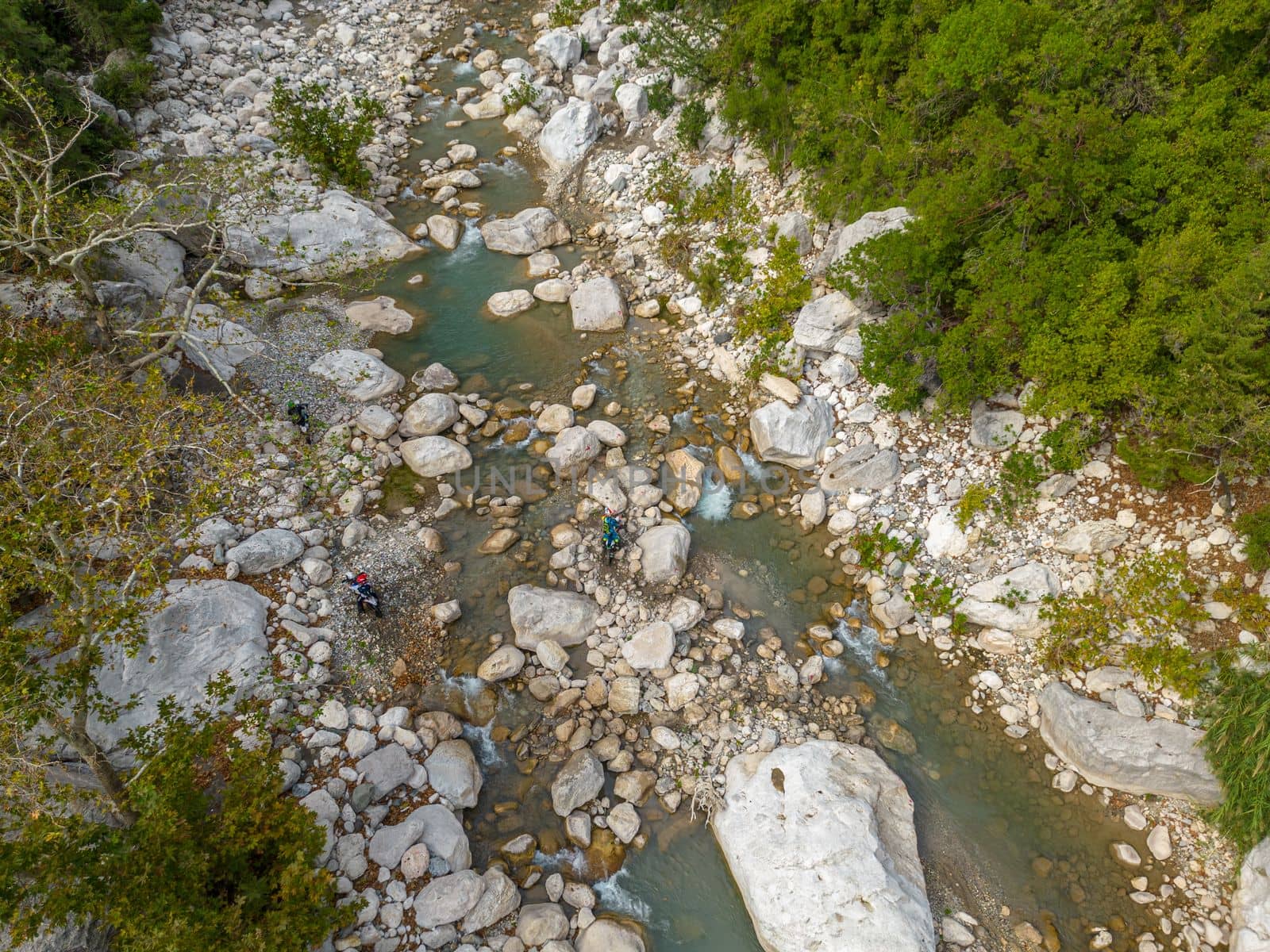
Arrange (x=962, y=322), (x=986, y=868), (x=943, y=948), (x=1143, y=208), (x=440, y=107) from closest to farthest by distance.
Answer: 1. (x=943, y=948)
2. (x=986, y=868)
3. (x=1143, y=208)
4. (x=962, y=322)
5. (x=440, y=107)

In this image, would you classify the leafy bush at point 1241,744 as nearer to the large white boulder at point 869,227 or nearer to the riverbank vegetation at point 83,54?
the large white boulder at point 869,227

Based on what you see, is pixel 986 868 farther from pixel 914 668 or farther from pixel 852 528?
pixel 852 528

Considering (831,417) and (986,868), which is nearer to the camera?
(986,868)

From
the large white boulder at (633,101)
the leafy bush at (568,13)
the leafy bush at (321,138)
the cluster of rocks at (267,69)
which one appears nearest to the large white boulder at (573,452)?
the leafy bush at (321,138)

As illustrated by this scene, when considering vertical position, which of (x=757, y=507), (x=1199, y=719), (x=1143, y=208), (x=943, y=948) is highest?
(x=1143, y=208)

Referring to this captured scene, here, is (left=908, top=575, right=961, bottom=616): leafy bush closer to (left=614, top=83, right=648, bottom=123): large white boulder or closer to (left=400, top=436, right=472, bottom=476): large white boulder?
(left=400, top=436, right=472, bottom=476): large white boulder

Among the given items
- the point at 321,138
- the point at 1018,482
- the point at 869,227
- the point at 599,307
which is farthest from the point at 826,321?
the point at 321,138

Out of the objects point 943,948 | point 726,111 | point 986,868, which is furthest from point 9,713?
point 726,111
